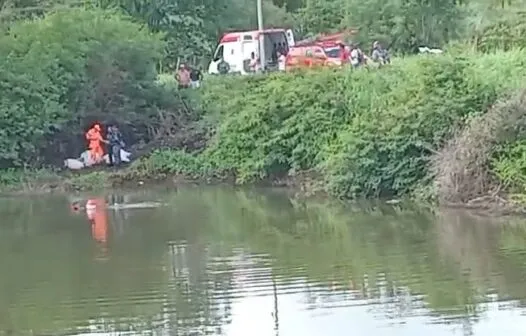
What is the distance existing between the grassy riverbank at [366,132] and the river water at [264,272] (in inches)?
41.9

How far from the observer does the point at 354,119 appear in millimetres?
26125

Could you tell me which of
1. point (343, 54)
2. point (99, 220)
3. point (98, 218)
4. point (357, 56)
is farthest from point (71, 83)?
point (343, 54)

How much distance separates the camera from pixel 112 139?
1221 inches

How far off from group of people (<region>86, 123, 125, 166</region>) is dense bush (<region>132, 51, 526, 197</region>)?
137 centimetres

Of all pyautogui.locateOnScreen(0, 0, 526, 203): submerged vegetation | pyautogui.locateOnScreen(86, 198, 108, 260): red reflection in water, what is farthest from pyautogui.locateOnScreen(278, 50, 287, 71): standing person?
pyautogui.locateOnScreen(86, 198, 108, 260): red reflection in water

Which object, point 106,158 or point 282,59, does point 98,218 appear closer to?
point 106,158

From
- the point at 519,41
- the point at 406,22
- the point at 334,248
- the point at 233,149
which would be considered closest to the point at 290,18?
the point at 406,22

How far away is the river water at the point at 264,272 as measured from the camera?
1291cm

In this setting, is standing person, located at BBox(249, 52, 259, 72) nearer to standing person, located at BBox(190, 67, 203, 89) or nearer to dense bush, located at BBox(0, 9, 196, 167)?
standing person, located at BBox(190, 67, 203, 89)

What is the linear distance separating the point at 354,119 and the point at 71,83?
27.5ft

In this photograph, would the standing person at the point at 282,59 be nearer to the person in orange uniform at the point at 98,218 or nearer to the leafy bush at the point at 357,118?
the leafy bush at the point at 357,118

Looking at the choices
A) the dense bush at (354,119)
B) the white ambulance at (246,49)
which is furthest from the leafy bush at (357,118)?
the white ambulance at (246,49)

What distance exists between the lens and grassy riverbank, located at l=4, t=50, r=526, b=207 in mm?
22047

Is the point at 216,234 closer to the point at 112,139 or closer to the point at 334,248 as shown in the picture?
the point at 334,248
